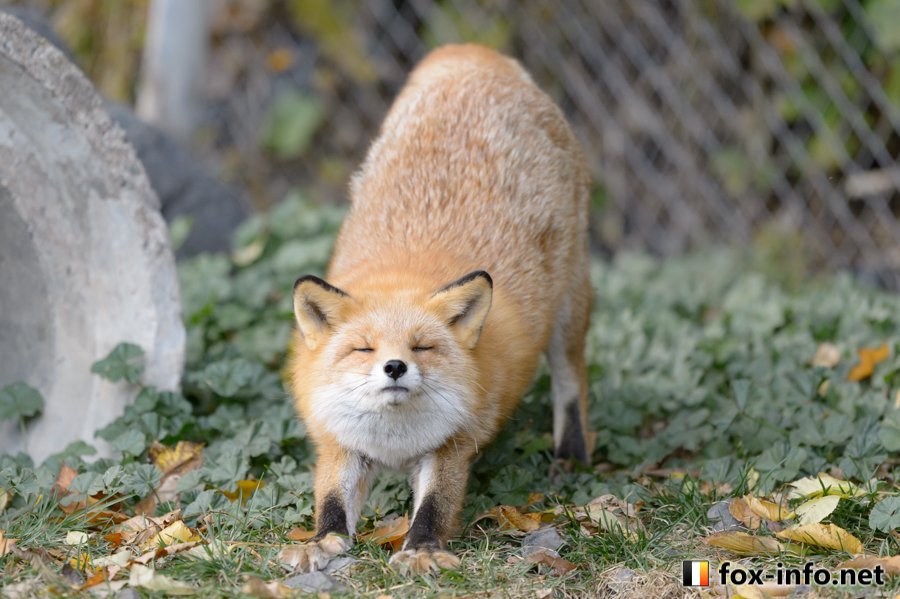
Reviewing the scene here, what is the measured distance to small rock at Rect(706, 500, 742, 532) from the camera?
353 cm

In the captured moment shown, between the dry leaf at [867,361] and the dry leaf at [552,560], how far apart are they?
2075 millimetres

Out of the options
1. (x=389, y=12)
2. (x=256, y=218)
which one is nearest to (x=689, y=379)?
(x=256, y=218)

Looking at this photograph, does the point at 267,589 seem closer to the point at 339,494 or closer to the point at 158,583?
the point at 158,583

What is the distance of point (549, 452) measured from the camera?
4.53 meters

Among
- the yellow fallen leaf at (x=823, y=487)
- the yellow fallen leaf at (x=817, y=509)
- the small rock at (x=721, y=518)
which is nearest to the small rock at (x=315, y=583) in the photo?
the small rock at (x=721, y=518)

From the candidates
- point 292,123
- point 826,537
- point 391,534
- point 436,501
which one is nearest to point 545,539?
point 436,501

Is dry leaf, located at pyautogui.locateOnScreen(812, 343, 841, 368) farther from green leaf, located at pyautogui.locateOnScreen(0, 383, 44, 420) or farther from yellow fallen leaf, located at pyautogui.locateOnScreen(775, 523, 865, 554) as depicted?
green leaf, located at pyautogui.locateOnScreen(0, 383, 44, 420)

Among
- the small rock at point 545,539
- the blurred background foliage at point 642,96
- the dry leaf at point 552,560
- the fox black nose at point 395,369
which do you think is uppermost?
the blurred background foliage at point 642,96

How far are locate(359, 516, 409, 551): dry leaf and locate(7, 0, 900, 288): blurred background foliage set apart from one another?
4482mm

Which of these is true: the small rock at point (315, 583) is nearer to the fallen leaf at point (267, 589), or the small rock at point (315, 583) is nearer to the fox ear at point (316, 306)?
the fallen leaf at point (267, 589)

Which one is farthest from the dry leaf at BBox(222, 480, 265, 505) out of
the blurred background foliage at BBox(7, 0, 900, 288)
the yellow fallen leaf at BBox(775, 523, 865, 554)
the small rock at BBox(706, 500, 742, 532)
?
the blurred background foliage at BBox(7, 0, 900, 288)

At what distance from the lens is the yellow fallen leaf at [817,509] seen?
11.2 ft

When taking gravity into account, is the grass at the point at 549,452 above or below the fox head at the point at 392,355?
below

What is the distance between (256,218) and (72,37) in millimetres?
2840
